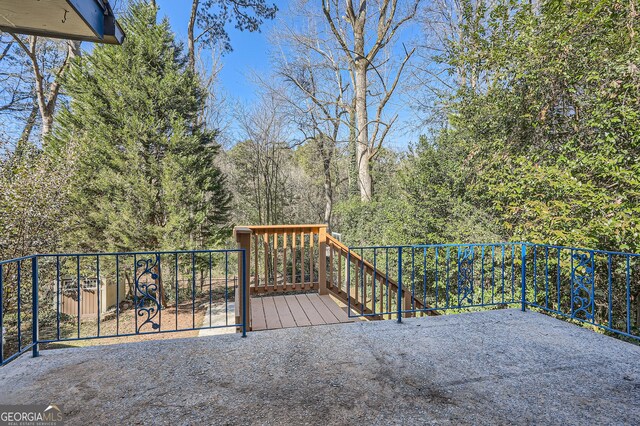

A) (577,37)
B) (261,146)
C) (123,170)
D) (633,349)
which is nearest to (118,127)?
(123,170)

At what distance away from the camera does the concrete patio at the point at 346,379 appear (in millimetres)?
1777

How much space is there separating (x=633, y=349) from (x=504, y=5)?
466 centimetres

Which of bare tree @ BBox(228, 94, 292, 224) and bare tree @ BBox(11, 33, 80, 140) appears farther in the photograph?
bare tree @ BBox(228, 94, 292, 224)

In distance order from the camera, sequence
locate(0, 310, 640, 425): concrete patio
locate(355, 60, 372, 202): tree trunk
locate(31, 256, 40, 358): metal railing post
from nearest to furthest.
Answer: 1. locate(0, 310, 640, 425): concrete patio
2. locate(31, 256, 40, 358): metal railing post
3. locate(355, 60, 372, 202): tree trunk

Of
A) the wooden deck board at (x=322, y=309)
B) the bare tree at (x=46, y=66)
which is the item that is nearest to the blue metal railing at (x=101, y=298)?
the wooden deck board at (x=322, y=309)

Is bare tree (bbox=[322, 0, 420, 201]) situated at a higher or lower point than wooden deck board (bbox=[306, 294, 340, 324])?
higher

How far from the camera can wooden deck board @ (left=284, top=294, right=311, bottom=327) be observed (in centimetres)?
383

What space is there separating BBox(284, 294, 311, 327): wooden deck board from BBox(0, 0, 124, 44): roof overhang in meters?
3.27

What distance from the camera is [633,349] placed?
2.68 m

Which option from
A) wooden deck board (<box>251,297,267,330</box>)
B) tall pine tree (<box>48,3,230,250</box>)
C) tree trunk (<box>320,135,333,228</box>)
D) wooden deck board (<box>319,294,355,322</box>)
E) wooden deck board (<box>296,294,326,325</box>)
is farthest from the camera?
tree trunk (<box>320,135,333,228</box>)

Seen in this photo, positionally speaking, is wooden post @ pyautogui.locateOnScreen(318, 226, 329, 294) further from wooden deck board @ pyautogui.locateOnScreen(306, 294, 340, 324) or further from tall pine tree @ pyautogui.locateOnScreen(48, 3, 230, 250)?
tall pine tree @ pyautogui.locateOnScreen(48, 3, 230, 250)

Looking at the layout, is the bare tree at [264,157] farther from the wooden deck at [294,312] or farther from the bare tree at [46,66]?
the wooden deck at [294,312]

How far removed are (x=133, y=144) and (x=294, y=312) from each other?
5.92 metres

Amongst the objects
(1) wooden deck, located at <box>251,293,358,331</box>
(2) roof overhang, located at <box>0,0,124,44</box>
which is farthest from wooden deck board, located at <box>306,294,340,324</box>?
(2) roof overhang, located at <box>0,0,124,44</box>
